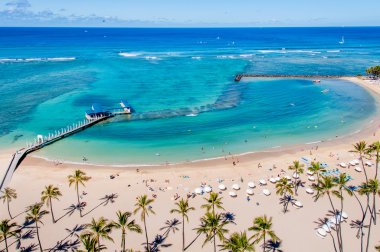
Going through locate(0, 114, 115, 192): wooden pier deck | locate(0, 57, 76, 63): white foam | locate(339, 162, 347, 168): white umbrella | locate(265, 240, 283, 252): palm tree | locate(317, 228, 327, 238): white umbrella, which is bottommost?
locate(265, 240, 283, 252): palm tree

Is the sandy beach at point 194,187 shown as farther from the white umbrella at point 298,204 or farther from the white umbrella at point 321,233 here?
the white umbrella at point 298,204

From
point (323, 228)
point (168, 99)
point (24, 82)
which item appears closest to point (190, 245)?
point (323, 228)

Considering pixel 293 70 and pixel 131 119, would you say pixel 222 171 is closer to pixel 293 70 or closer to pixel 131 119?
pixel 131 119

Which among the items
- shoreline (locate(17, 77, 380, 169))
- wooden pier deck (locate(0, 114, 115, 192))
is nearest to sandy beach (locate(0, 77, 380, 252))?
shoreline (locate(17, 77, 380, 169))

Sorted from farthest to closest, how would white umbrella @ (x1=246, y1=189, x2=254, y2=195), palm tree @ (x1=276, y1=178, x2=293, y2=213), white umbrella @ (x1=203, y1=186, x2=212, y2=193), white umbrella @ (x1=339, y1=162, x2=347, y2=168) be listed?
white umbrella @ (x1=339, y1=162, x2=347, y2=168) → white umbrella @ (x1=203, y1=186, x2=212, y2=193) → white umbrella @ (x1=246, y1=189, x2=254, y2=195) → palm tree @ (x1=276, y1=178, x2=293, y2=213)

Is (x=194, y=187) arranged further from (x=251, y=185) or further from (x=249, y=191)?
(x=251, y=185)

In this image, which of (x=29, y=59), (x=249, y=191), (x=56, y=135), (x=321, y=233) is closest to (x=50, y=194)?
(x=249, y=191)

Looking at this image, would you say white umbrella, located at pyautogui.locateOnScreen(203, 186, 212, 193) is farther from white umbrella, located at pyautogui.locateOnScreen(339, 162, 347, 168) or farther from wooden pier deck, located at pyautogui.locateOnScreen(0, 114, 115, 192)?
wooden pier deck, located at pyautogui.locateOnScreen(0, 114, 115, 192)

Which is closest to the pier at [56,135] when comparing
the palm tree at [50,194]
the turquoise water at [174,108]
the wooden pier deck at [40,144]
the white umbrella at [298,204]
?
the wooden pier deck at [40,144]
